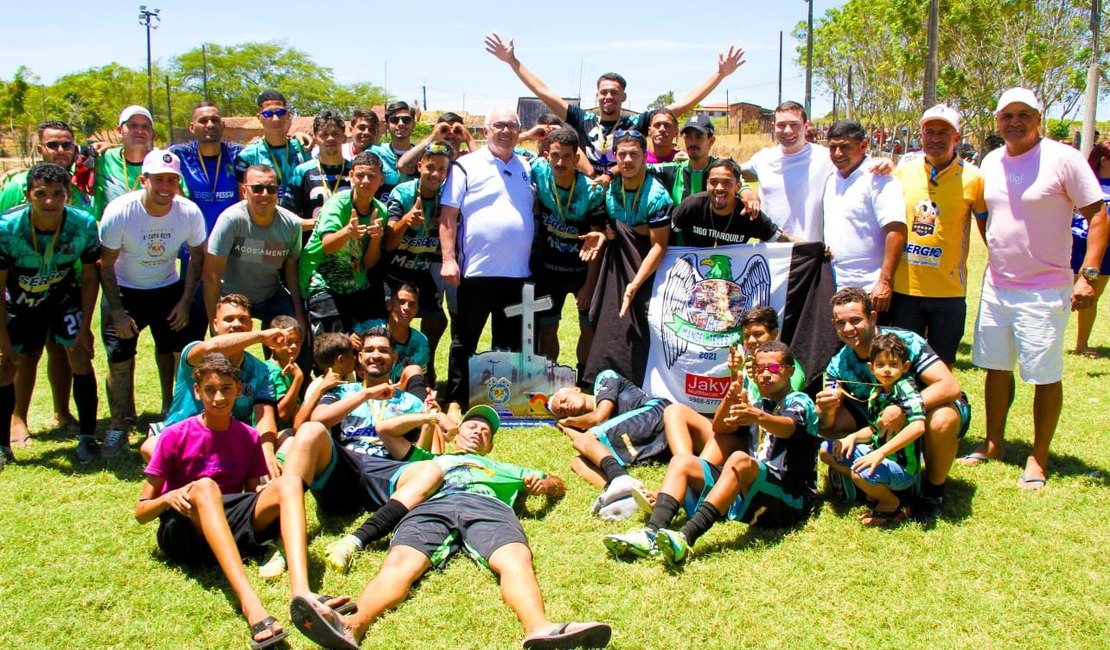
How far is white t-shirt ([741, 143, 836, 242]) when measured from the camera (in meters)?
6.89

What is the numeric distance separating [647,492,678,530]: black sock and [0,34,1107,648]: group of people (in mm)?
21

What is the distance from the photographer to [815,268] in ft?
22.0

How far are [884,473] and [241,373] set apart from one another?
13.2ft

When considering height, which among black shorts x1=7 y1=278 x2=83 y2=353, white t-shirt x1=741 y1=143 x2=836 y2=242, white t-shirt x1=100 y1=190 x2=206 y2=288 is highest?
white t-shirt x1=741 y1=143 x2=836 y2=242

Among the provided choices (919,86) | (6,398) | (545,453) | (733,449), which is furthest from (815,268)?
(919,86)

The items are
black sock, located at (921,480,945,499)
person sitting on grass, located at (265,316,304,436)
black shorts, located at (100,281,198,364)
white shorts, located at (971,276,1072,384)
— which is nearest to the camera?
black sock, located at (921,480,945,499)

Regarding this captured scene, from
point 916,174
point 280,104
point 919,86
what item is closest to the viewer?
point 916,174

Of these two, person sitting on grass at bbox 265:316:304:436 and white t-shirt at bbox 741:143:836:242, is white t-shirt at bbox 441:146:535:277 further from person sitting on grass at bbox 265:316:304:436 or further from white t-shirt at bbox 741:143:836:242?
white t-shirt at bbox 741:143:836:242

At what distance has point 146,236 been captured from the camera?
255 inches

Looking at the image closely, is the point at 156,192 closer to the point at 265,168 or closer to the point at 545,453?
the point at 265,168

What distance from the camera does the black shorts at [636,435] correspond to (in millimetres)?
6145

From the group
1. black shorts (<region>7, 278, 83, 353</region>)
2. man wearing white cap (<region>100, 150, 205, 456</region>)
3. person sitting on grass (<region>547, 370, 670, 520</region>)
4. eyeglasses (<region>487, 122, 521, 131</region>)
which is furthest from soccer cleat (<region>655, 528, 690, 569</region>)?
black shorts (<region>7, 278, 83, 353</region>)

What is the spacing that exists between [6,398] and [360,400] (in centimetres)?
297

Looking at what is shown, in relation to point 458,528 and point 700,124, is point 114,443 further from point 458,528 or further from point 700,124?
point 700,124
